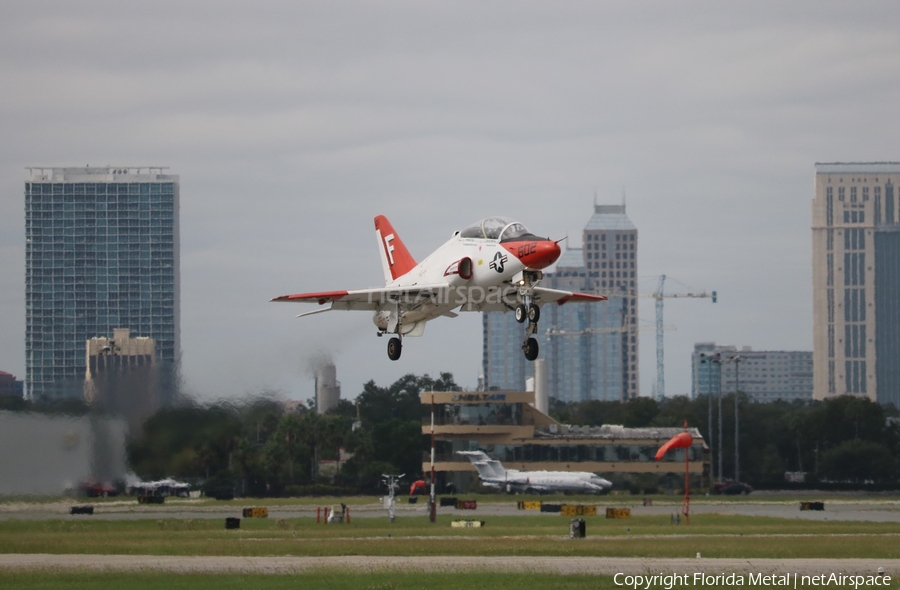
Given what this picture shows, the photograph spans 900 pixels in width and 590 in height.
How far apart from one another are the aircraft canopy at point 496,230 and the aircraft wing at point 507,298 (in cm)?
Result: 165

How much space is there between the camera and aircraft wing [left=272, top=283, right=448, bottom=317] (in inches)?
1682

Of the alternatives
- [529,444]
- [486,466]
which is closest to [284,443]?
[486,466]

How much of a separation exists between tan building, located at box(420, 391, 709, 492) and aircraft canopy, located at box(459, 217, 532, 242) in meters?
80.7

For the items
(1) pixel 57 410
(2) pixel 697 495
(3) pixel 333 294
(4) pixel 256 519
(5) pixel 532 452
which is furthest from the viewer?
(5) pixel 532 452

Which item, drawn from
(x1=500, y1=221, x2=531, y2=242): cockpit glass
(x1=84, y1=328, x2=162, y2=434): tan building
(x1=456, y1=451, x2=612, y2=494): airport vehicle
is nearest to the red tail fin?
(x1=500, y1=221, x2=531, y2=242): cockpit glass

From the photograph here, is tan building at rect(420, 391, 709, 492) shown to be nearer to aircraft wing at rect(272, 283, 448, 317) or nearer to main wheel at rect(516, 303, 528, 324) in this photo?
aircraft wing at rect(272, 283, 448, 317)

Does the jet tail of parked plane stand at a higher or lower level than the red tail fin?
lower

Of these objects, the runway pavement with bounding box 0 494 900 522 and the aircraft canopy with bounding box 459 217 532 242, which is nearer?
the aircraft canopy with bounding box 459 217 532 242

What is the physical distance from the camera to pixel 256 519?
76.6 m

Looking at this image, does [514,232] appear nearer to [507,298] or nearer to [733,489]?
[507,298]

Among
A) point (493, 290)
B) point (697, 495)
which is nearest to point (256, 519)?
point (493, 290)

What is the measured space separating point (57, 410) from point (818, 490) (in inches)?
3256

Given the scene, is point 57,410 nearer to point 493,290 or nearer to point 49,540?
point 49,540

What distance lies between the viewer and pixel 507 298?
131ft
